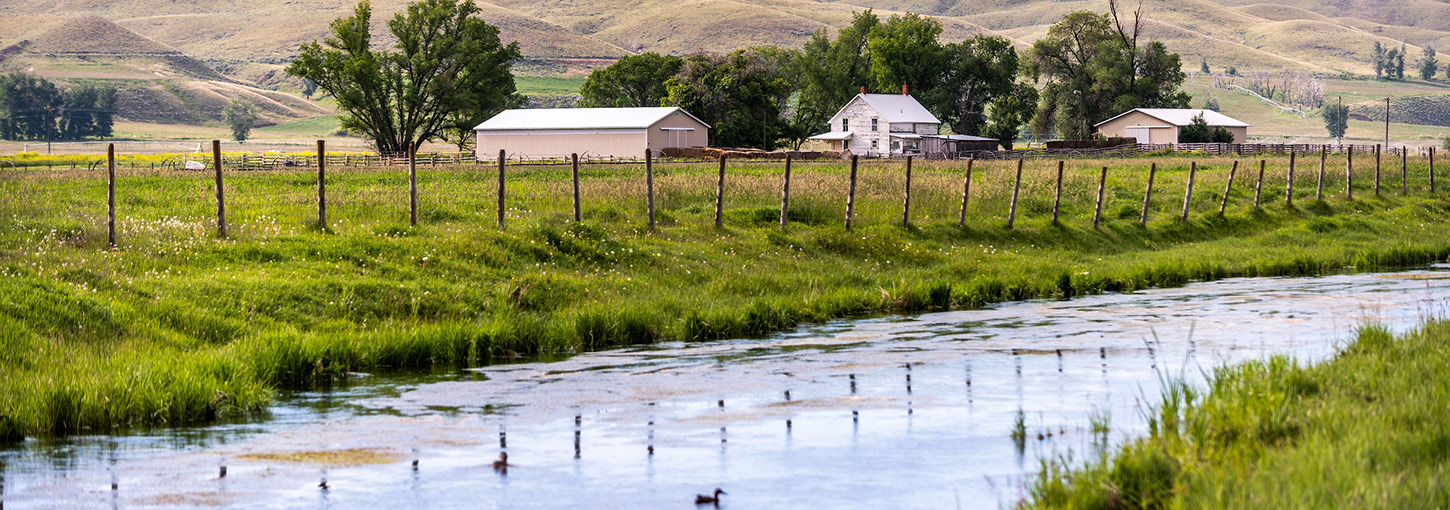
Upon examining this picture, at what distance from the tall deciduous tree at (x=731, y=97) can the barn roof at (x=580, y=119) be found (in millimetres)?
8879

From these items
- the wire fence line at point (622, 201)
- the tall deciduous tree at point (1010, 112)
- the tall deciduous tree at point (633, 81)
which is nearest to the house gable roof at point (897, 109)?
the tall deciduous tree at point (1010, 112)

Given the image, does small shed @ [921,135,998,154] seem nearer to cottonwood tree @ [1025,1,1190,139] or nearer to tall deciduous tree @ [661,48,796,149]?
tall deciduous tree @ [661,48,796,149]

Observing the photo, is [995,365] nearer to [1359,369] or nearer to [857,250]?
[1359,369]

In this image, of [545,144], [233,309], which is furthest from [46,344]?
[545,144]

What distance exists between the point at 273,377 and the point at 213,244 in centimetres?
719

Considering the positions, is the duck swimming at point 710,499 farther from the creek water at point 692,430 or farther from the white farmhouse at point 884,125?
the white farmhouse at point 884,125

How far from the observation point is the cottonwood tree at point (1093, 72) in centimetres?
13850

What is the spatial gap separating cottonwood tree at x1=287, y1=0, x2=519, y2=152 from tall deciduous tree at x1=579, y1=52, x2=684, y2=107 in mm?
19675

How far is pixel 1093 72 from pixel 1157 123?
12.6 metres

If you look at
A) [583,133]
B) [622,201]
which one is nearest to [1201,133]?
[583,133]

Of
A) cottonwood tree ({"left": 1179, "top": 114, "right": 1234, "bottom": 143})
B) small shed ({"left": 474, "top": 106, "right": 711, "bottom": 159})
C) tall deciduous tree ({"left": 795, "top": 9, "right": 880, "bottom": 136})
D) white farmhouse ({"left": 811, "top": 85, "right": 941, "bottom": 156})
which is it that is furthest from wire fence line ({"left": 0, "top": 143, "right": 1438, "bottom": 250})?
tall deciduous tree ({"left": 795, "top": 9, "right": 880, "bottom": 136})

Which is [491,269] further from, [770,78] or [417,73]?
[770,78]

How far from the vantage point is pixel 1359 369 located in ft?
41.2

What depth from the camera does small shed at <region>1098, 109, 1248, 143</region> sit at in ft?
420
